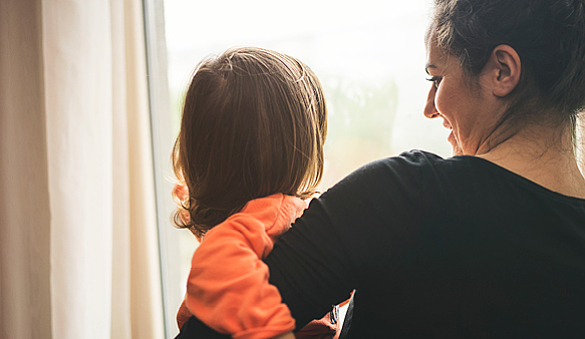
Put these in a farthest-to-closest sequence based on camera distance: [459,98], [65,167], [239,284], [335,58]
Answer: [335,58] → [65,167] → [459,98] → [239,284]

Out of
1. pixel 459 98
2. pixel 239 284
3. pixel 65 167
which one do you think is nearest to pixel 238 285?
pixel 239 284

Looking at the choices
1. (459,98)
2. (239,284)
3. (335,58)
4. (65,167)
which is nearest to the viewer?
(239,284)

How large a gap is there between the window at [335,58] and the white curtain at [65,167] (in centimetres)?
21

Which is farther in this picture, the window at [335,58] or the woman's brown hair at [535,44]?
the window at [335,58]

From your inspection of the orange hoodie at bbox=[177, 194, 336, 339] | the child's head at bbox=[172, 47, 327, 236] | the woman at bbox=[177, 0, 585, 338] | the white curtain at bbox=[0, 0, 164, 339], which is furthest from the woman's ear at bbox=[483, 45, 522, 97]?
the white curtain at bbox=[0, 0, 164, 339]

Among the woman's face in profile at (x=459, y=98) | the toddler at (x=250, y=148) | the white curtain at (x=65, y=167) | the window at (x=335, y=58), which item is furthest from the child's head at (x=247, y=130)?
the white curtain at (x=65, y=167)

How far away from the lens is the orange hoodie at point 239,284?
1.79ft

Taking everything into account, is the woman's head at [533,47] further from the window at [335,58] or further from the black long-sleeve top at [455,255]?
the window at [335,58]

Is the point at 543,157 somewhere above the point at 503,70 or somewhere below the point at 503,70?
below

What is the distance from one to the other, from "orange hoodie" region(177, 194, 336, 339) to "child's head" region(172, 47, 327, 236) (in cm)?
11

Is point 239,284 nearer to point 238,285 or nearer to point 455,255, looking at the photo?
point 238,285

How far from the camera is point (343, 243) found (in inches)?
22.3

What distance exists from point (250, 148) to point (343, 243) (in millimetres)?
265

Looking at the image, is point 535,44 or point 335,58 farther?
point 335,58
